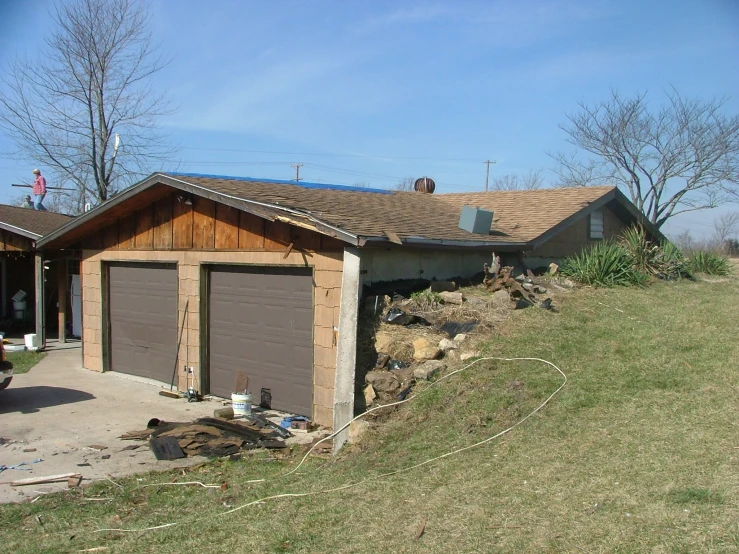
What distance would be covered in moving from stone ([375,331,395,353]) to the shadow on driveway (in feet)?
18.1

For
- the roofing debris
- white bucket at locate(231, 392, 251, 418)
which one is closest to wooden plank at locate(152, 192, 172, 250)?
white bucket at locate(231, 392, 251, 418)

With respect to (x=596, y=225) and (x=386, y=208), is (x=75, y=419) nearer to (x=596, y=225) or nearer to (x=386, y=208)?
(x=386, y=208)

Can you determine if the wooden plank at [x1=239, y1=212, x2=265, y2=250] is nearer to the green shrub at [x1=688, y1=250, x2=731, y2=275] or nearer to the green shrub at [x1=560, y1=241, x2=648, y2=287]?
the green shrub at [x1=560, y1=241, x2=648, y2=287]

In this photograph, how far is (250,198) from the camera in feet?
33.9

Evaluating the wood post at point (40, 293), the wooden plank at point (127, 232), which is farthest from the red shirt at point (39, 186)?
the wooden plank at point (127, 232)

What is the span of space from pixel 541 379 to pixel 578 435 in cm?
168

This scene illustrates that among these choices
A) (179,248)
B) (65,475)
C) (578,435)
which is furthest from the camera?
(179,248)

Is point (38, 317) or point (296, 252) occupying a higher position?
point (296, 252)

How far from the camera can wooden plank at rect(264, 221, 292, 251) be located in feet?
34.7

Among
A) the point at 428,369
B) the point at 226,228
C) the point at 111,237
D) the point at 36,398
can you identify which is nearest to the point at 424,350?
the point at 428,369

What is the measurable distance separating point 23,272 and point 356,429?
17.1m

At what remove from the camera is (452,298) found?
35.2 feet

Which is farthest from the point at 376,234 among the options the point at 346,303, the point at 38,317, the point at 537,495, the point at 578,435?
the point at 38,317

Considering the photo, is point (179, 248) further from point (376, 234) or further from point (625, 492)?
point (625, 492)
